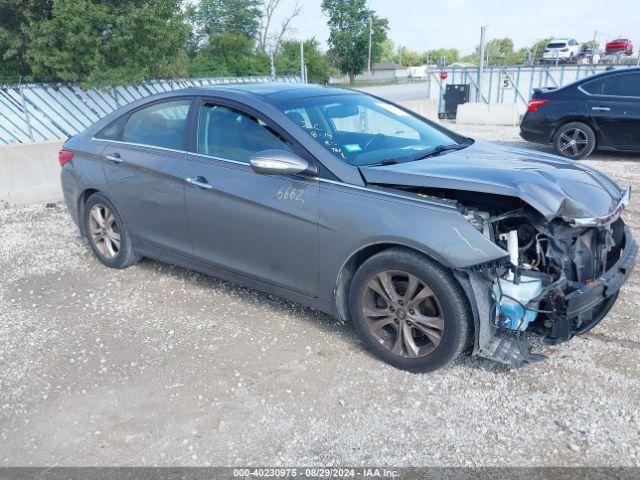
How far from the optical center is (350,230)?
3.20 meters

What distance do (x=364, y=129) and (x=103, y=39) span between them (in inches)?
404

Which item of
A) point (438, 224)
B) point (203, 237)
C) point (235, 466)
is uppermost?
point (438, 224)

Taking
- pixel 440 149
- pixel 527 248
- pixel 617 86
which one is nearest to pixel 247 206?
pixel 440 149

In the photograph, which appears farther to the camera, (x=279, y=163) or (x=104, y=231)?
(x=104, y=231)

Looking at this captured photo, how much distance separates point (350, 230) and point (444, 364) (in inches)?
37.5

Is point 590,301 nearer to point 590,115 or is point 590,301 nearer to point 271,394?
point 271,394

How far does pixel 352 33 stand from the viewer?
70.9 m

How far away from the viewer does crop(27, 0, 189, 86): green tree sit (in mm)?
11516

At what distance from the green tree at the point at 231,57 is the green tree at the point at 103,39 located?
1316cm

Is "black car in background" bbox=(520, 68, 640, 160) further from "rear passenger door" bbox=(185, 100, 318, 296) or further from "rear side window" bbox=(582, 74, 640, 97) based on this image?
"rear passenger door" bbox=(185, 100, 318, 296)

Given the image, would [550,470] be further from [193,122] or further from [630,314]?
[193,122]

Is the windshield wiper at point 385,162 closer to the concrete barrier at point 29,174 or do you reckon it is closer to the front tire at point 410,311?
the front tire at point 410,311

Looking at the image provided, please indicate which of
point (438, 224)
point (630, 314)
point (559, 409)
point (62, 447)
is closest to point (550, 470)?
point (559, 409)

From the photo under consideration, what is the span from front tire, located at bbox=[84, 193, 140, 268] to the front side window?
1360 millimetres
